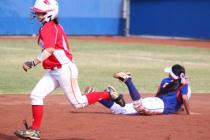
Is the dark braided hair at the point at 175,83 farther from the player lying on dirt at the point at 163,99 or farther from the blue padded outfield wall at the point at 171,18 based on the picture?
the blue padded outfield wall at the point at 171,18

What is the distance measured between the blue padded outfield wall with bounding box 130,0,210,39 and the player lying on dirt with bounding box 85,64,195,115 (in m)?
26.1

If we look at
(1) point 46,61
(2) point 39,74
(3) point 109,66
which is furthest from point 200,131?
(3) point 109,66

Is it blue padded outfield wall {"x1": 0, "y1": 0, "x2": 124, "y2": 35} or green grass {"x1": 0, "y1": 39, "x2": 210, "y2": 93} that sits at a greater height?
green grass {"x1": 0, "y1": 39, "x2": 210, "y2": 93}

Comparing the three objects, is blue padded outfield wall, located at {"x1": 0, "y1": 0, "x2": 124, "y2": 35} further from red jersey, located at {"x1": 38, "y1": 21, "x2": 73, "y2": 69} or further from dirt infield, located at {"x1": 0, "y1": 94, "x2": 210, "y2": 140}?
red jersey, located at {"x1": 38, "y1": 21, "x2": 73, "y2": 69}

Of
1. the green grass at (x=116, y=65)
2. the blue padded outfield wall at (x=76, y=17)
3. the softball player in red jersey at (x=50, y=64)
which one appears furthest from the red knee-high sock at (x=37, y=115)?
the blue padded outfield wall at (x=76, y=17)

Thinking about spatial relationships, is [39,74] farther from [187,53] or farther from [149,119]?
[187,53]

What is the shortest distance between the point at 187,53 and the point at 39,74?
11055 millimetres

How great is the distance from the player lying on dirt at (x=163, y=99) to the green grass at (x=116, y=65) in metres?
3.65

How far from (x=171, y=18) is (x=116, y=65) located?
18.6m

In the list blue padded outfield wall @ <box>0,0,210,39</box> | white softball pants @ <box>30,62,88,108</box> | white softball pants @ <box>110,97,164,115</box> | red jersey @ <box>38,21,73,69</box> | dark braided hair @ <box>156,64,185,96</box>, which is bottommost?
blue padded outfield wall @ <box>0,0,210,39</box>

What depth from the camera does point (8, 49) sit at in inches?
1030

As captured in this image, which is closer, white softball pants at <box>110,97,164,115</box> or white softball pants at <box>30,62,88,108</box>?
white softball pants at <box>30,62,88,108</box>

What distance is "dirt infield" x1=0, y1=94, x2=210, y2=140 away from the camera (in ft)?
26.8

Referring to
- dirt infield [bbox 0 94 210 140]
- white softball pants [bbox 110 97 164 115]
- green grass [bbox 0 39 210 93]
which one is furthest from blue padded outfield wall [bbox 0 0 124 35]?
white softball pants [bbox 110 97 164 115]
